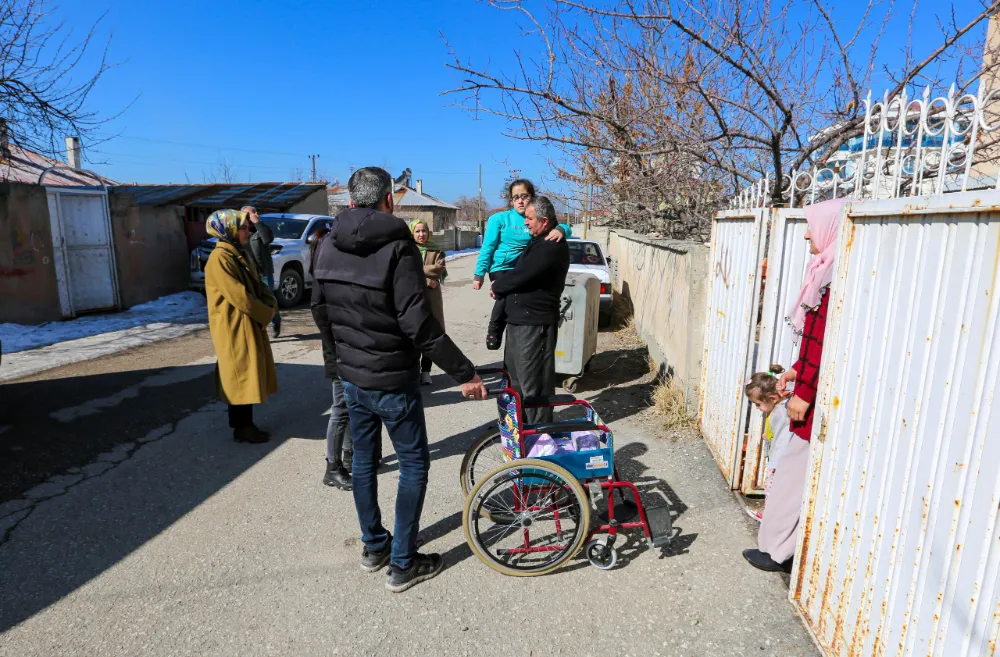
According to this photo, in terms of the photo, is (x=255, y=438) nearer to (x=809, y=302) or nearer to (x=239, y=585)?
(x=239, y=585)

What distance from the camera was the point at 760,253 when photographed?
3.42 meters

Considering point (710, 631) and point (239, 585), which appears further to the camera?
point (239, 585)

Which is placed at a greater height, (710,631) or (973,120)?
(973,120)

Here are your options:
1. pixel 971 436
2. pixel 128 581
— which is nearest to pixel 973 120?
pixel 971 436

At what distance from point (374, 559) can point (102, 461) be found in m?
2.69

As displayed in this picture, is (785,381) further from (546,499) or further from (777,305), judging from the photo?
(546,499)

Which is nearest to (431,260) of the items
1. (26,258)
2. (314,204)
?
(26,258)

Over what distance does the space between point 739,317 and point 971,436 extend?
87.5 inches

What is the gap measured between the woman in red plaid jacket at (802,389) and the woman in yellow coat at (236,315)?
3534 millimetres

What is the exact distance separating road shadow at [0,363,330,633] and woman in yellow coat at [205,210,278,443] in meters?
0.56

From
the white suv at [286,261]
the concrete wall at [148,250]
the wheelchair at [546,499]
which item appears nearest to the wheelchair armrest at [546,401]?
the wheelchair at [546,499]

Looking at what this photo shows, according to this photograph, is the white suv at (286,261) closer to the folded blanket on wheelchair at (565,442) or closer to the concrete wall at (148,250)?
the concrete wall at (148,250)

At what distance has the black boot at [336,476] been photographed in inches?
156

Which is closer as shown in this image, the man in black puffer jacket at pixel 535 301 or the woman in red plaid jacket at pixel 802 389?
the woman in red plaid jacket at pixel 802 389
